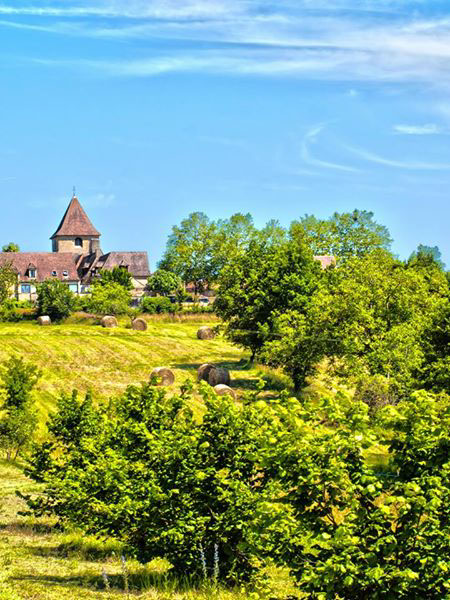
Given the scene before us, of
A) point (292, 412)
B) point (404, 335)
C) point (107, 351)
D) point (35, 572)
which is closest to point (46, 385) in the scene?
point (107, 351)

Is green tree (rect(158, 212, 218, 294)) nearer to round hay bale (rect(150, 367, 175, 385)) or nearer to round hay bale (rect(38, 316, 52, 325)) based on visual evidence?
round hay bale (rect(38, 316, 52, 325))

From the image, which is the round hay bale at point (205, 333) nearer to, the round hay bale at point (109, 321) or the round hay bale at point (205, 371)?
the round hay bale at point (109, 321)

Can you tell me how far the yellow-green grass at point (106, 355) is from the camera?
171 feet

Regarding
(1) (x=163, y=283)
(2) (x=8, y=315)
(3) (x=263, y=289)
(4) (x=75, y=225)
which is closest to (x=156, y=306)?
(2) (x=8, y=315)

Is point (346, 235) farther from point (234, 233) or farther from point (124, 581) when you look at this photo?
point (124, 581)

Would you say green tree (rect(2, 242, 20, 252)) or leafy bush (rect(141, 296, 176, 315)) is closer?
leafy bush (rect(141, 296, 176, 315))

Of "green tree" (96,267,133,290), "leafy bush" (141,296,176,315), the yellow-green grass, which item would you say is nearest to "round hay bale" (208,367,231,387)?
the yellow-green grass

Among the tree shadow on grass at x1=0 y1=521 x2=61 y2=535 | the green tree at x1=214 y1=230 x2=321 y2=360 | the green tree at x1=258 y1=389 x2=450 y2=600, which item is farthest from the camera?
the green tree at x1=214 y1=230 x2=321 y2=360

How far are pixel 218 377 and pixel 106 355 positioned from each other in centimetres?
1067

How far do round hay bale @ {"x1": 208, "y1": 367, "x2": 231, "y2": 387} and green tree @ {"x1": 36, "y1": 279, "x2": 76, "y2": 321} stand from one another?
33466 mm

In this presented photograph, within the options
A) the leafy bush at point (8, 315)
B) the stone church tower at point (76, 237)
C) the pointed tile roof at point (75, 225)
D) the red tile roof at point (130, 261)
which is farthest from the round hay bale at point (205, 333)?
the pointed tile roof at point (75, 225)

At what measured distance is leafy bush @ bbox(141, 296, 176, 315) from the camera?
95750 millimetres

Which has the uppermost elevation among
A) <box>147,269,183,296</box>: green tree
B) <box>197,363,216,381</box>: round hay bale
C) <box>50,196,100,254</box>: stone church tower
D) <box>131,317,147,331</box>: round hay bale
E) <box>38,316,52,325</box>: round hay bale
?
<box>50,196,100,254</box>: stone church tower

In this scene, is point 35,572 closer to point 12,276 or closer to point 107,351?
point 107,351
